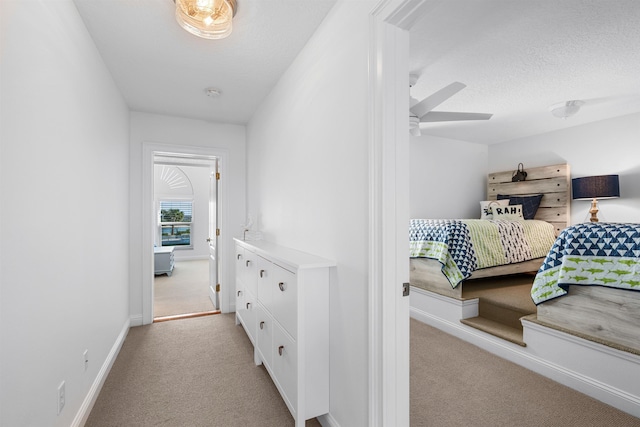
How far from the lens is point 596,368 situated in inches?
76.4

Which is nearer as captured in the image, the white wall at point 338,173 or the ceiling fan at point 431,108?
the white wall at point 338,173

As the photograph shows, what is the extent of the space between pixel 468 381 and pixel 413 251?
1.45 meters

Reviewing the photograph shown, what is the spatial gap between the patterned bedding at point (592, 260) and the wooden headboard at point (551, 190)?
2.69 m

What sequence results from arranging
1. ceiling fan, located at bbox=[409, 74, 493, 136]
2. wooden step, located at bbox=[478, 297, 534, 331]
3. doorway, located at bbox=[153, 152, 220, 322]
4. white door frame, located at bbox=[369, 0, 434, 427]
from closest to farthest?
white door frame, located at bbox=[369, 0, 434, 427] → ceiling fan, located at bbox=[409, 74, 493, 136] → wooden step, located at bbox=[478, 297, 534, 331] → doorway, located at bbox=[153, 152, 220, 322]

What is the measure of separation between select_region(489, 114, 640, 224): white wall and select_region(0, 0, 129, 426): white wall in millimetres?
5657

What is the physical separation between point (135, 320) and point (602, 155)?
20.5 ft

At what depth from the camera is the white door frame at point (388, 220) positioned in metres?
1.22

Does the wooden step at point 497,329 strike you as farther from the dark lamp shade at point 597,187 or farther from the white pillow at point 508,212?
the dark lamp shade at point 597,187

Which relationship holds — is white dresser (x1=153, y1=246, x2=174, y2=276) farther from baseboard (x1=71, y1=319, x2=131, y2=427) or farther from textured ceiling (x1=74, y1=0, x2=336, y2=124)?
textured ceiling (x1=74, y1=0, x2=336, y2=124)

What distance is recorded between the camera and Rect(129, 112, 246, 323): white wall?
129 inches

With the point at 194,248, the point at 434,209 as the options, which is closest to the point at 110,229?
the point at 434,209

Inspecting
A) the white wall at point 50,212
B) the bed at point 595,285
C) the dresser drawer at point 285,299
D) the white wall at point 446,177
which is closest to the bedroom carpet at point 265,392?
the white wall at point 50,212

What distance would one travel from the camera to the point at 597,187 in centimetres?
372

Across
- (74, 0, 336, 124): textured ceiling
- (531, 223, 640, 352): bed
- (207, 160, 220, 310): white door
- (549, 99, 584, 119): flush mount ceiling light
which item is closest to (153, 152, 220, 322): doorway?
(207, 160, 220, 310): white door
